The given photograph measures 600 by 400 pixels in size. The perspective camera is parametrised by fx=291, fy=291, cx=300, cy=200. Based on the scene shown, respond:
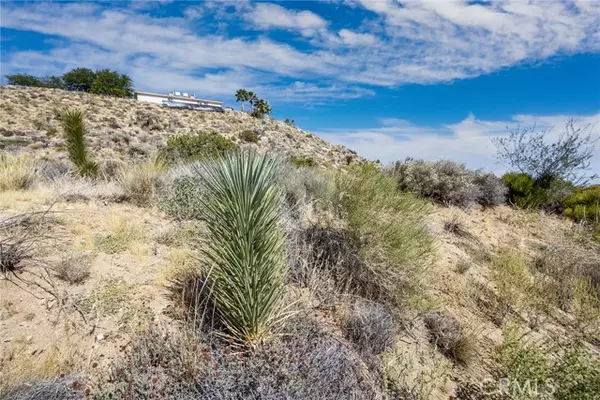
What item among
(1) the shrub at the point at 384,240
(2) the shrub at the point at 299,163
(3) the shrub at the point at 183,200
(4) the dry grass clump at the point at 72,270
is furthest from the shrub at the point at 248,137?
(4) the dry grass clump at the point at 72,270

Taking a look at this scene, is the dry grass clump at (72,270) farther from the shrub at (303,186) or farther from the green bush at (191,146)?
the green bush at (191,146)

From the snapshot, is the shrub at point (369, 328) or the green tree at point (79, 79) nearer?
the shrub at point (369, 328)

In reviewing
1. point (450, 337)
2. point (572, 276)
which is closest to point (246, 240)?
point (450, 337)

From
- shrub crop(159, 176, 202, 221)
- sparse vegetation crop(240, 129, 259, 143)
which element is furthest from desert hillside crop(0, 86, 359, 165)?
shrub crop(159, 176, 202, 221)

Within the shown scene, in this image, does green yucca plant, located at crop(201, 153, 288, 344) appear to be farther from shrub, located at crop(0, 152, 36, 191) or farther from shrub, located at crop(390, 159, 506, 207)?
shrub, located at crop(390, 159, 506, 207)

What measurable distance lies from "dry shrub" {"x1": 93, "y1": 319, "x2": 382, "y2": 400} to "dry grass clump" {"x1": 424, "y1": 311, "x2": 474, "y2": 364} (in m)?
1.35

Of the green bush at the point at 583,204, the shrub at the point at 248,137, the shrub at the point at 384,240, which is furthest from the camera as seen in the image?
the shrub at the point at 248,137

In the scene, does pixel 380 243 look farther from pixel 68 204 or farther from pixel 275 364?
pixel 68 204

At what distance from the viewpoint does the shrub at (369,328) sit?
10.5 ft

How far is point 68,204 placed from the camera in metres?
5.64

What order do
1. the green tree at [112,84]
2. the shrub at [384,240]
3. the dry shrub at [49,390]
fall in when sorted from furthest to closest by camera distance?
1. the green tree at [112,84]
2. the shrub at [384,240]
3. the dry shrub at [49,390]

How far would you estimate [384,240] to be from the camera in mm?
3963

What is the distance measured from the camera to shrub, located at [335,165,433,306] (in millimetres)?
3902

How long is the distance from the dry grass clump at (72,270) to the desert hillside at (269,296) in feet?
0.08
